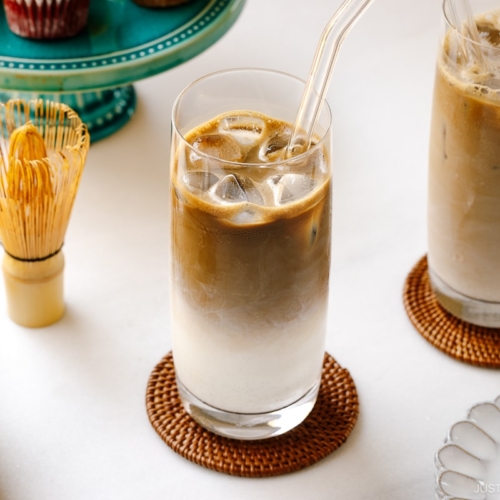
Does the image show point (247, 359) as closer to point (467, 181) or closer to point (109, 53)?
point (467, 181)

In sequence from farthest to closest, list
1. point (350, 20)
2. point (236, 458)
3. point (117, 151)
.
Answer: point (117, 151) → point (236, 458) → point (350, 20)

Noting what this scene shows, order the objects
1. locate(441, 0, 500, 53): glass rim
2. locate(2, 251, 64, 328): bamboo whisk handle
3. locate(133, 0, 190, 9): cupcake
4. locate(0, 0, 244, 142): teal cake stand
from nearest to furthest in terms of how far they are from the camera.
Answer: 1. locate(441, 0, 500, 53): glass rim
2. locate(2, 251, 64, 328): bamboo whisk handle
3. locate(0, 0, 244, 142): teal cake stand
4. locate(133, 0, 190, 9): cupcake

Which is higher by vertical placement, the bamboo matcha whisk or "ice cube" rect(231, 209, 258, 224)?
"ice cube" rect(231, 209, 258, 224)

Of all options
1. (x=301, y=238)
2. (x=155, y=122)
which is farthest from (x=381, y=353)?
(x=155, y=122)

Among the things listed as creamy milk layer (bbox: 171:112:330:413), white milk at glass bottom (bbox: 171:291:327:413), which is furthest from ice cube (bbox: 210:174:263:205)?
white milk at glass bottom (bbox: 171:291:327:413)

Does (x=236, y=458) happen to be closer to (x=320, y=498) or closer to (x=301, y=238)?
(x=320, y=498)

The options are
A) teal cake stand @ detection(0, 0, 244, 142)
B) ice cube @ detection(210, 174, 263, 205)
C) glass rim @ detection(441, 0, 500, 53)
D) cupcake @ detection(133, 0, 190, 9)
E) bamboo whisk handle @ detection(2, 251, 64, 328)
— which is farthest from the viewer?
cupcake @ detection(133, 0, 190, 9)

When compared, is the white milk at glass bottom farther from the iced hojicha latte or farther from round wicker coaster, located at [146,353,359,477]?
the iced hojicha latte
